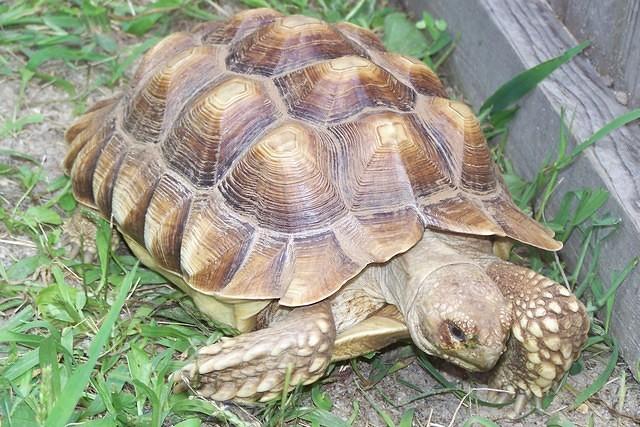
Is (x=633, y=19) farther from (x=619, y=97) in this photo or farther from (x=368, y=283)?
(x=368, y=283)

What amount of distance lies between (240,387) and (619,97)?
5.40ft

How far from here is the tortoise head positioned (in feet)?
8.18

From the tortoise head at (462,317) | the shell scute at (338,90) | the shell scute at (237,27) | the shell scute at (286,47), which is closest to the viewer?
the tortoise head at (462,317)

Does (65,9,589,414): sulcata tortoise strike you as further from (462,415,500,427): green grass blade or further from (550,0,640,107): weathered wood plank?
(550,0,640,107): weathered wood plank

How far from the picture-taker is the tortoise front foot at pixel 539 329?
2.69 m

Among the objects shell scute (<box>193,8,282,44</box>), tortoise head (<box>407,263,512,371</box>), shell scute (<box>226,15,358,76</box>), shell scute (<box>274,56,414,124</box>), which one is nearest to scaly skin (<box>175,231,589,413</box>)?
tortoise head (<box>407,263,512,371</box>)

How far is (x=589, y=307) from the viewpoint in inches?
118

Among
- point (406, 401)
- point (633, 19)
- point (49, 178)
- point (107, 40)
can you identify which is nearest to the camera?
point (406, 401)

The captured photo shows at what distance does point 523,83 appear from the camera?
11.2 feet

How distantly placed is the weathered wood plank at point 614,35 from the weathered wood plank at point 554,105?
5cm

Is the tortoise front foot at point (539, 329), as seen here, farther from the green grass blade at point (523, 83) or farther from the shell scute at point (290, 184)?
the green grass blade at point (523, 83)

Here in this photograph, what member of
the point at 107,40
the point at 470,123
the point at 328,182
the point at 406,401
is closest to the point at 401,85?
the point at 470,123

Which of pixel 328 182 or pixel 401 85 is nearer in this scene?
pixel 328 182

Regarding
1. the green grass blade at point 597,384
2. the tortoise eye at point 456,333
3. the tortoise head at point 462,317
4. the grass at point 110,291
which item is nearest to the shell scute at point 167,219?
the grass at point 110,291
